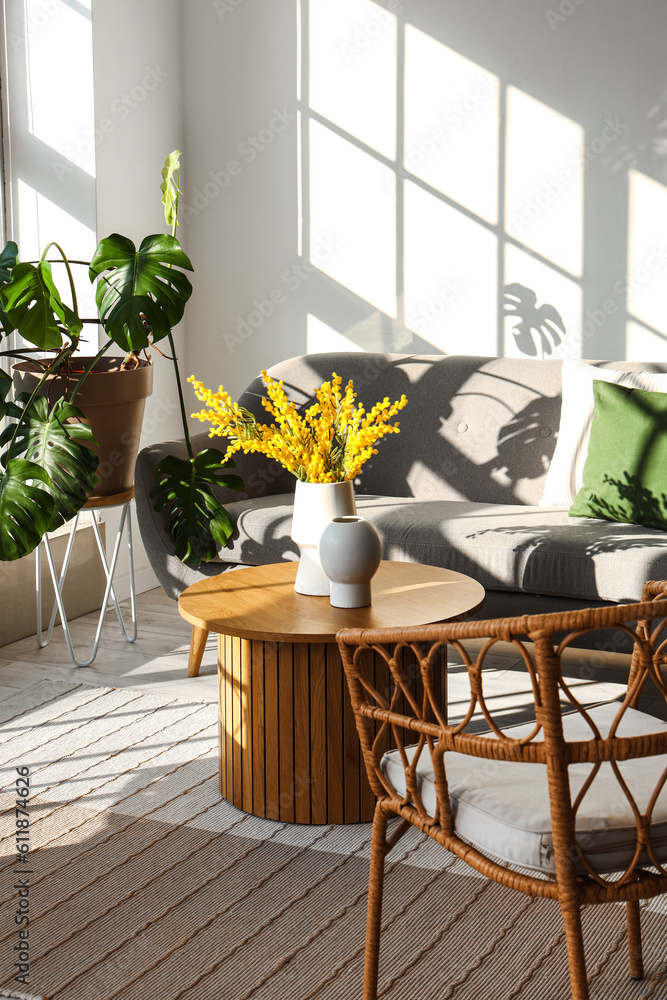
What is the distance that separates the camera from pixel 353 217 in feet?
14.8

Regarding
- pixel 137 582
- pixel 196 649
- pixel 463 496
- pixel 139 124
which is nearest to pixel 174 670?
pixel 196 649

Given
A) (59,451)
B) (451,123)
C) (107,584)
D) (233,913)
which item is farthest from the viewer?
(451,123)

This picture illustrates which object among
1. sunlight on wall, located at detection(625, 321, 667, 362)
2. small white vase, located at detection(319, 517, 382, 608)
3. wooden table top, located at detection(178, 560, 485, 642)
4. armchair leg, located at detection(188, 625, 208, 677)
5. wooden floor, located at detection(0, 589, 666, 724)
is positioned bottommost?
wooden floor, located at detection(0, 589, 666, 724)

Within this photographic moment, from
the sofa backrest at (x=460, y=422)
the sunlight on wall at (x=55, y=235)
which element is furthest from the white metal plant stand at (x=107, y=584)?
the sunlight on wall at (x=55, y=235)

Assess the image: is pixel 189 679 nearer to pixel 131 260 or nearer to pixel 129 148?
pixel 131 260

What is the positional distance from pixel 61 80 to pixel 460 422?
2.11 metres

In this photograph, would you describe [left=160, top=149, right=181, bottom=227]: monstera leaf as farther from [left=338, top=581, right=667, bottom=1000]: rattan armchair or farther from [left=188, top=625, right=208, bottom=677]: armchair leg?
[left=338, top=581, right=667, bottom=1000]: rattan armchair

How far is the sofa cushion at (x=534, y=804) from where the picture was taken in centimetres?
132

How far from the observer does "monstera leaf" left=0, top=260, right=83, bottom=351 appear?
3.04 meters

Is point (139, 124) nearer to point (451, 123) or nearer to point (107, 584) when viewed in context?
point (451, 123)

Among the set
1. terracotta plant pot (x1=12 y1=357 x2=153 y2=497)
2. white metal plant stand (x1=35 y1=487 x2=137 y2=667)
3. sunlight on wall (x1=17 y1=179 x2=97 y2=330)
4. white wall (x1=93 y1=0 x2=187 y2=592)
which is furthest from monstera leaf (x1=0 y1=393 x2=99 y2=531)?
white wall (x1=93 y1=0 x2=187 y2=592)

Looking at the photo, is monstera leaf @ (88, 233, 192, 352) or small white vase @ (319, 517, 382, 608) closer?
small white vase @ (319, 517, 382, 608)

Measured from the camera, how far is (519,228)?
4.19 m

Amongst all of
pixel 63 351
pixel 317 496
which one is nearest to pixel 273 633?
pixel 317 496
